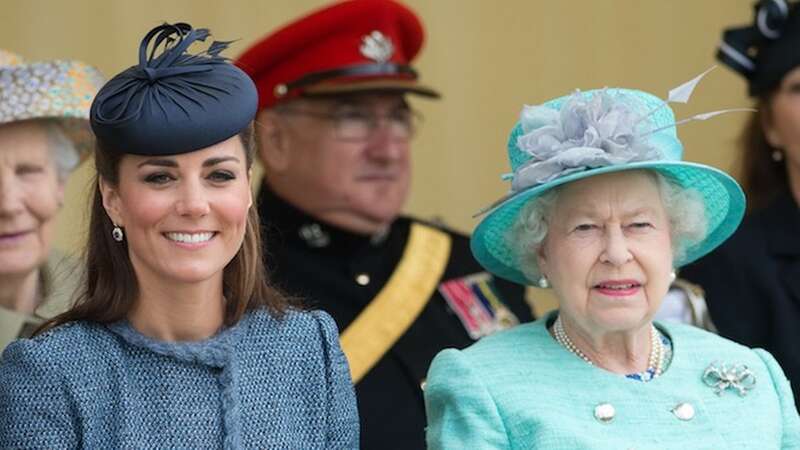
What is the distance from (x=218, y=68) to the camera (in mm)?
3146

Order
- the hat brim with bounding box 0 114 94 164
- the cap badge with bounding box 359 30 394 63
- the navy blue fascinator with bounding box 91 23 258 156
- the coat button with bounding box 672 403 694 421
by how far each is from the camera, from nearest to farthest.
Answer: the navy blue fascinator with bounding box 91 23 258 156 < the coat button with bounding box 672 403 694 421 < the hat brim with bounding box 0 114 94 164 < the cap badge with bounding box 359 30 394 63

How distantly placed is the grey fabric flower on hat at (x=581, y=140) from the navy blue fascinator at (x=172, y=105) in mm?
555

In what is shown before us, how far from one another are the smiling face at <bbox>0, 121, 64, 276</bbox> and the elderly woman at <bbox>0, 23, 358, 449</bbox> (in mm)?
811

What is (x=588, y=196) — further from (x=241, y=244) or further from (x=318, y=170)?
(x=318, y=170)

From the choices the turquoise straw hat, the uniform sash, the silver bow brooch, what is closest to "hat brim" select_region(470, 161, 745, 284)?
the turquoise straw hat

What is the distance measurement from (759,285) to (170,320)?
187 centimetres

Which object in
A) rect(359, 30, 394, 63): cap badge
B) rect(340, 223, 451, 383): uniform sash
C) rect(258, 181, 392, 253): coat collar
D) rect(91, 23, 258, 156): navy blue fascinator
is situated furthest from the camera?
rect(359, 30, 394, 63): cap badge

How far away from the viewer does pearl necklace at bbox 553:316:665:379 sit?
135 inches

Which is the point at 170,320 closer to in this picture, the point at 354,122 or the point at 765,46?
the point at 354,122

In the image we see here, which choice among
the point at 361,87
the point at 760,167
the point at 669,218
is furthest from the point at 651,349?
the point at 361,87

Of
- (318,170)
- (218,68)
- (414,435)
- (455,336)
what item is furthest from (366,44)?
(218,68)

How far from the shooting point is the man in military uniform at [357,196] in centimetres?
471

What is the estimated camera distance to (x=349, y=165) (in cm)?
486

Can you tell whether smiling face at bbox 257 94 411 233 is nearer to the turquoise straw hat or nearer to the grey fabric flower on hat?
the turquoise straw hat
